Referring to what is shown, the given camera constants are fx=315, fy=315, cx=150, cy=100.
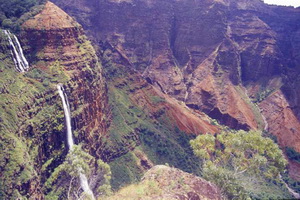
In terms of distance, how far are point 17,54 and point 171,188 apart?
114 feet

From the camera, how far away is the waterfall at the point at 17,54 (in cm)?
4469

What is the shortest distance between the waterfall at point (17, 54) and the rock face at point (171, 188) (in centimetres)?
3050

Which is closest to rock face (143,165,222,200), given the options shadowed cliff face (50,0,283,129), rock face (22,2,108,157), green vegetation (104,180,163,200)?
green vegetation (104,180,163,200)

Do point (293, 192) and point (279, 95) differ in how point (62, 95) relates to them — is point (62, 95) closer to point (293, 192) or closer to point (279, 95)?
point (293, 192)

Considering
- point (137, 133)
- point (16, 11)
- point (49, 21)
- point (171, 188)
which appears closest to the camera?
point (171, 188)

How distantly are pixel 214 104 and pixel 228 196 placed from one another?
58388 millimetres

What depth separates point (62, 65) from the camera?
47438mm

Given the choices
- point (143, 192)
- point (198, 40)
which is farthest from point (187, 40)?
point (143, 192)

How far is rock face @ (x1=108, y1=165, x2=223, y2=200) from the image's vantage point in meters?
19.7

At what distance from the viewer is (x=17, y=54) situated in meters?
45.4

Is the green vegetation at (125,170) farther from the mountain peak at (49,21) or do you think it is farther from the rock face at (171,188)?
the rock face at (171,188)

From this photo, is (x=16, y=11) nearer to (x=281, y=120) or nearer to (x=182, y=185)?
(x=182, y=185)

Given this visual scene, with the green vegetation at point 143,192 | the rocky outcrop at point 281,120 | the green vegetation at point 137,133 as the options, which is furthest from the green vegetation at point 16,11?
the rocky outcrop at point 281,120

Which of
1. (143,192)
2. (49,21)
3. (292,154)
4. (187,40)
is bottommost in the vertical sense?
(292,154)
